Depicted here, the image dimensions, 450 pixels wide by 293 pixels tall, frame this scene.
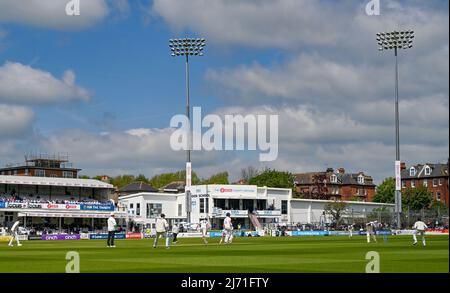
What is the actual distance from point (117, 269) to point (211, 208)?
92922 mm

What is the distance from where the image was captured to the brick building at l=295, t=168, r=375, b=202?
177 m

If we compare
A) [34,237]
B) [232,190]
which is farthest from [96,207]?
[34,237]

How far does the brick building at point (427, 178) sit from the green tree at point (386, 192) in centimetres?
350

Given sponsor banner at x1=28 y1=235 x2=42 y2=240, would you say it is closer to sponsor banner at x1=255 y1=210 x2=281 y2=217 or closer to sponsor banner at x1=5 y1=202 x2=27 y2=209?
sponsor banner at x1=5 y1=202 x2=27 y2=209

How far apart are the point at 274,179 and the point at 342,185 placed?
1255 inches

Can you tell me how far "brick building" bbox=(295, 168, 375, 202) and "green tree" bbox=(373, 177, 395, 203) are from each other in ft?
38.9

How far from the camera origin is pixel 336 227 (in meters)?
101

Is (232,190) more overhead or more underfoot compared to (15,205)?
more overhead

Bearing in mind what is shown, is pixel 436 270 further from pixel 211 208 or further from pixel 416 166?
pixel 416 166

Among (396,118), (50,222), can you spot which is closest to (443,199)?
(396,118)

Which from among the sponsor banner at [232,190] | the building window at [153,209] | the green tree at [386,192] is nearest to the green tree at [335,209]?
the sponsor banner at [232,190]

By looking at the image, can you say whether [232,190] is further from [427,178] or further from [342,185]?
[342,185]

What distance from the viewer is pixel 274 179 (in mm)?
153375

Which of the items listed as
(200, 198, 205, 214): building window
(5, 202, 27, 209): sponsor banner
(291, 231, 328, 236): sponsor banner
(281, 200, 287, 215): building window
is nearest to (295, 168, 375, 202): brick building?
(281, 200, 287, 215): building window
